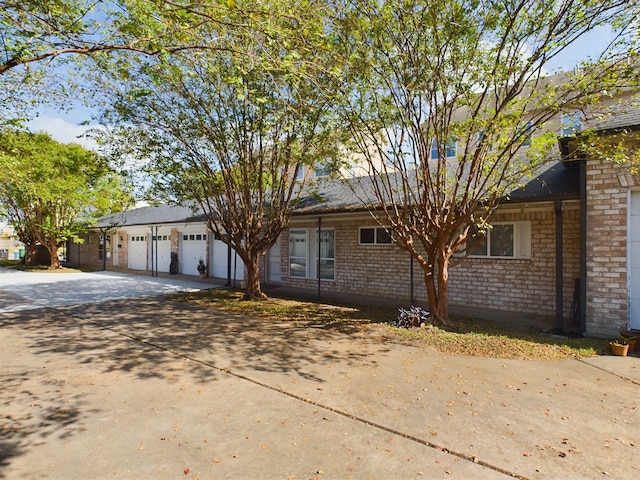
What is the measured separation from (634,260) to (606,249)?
494 mm

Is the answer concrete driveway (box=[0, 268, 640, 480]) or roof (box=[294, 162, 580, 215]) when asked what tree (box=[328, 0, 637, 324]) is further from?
concrete driveway (box=[0, 268, 640, 480])

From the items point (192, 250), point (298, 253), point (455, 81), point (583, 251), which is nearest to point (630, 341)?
point (583, 251)

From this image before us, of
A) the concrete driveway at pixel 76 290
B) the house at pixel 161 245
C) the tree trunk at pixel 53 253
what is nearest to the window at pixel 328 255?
the house at pixel 161 245

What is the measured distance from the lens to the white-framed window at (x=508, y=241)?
891 cm

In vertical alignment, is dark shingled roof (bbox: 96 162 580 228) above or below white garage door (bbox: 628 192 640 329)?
above

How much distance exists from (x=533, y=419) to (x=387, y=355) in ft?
7.59

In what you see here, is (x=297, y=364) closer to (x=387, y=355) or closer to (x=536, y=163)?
(x=387, y=355)

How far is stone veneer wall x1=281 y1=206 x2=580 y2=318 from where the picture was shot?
Result: 827 cm

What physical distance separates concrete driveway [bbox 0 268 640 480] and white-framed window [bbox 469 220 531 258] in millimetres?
3800

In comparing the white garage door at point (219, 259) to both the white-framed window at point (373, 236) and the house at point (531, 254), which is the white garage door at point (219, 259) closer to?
the house at point (531, 254)

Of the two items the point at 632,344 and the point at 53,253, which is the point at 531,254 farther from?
the point at 53,253

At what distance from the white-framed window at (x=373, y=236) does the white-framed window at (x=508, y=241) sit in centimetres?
263

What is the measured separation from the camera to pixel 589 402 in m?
4.05

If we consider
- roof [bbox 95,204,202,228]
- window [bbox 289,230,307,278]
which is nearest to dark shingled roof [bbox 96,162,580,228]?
roof [bbox 95,204,202,228]
